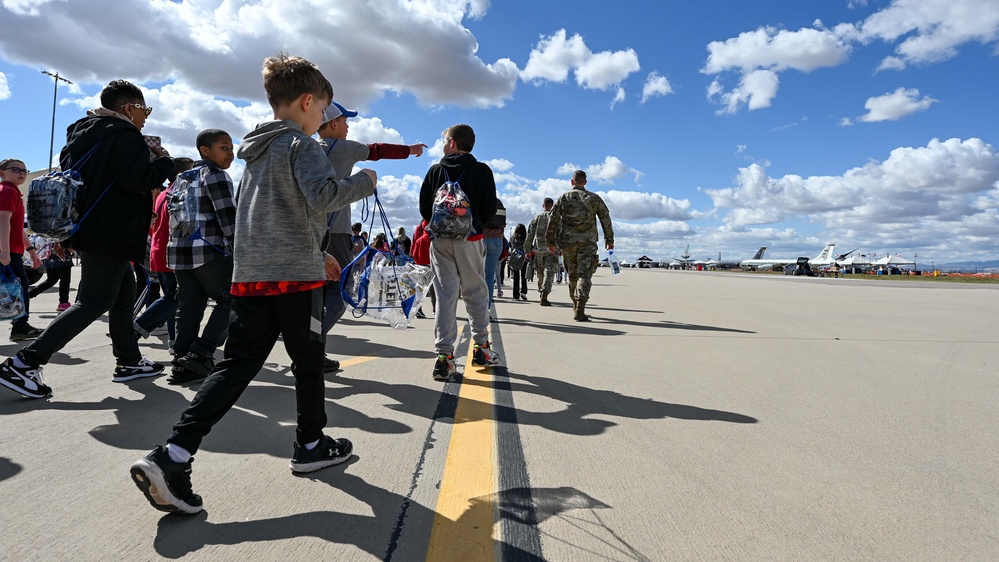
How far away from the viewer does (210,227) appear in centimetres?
357

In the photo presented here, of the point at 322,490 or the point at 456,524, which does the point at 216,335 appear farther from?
the point at 456,524

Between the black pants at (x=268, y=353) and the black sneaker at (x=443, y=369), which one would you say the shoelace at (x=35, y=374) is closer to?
the black pants at (x=268, y=353)

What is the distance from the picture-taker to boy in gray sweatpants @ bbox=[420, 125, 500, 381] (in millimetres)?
4324

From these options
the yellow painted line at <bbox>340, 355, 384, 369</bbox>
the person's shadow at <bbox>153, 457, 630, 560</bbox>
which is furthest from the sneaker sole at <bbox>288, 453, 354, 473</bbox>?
the yellow painted line at <bbox>340, 355, 384, 369</bbox>

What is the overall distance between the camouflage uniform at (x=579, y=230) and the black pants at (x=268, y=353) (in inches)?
241

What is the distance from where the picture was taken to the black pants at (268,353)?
6.85 ft

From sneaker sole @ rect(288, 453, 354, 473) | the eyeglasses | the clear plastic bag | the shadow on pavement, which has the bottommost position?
the shadow on pavement

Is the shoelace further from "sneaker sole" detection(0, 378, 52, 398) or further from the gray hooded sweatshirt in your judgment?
the gray hooded sweatshirt

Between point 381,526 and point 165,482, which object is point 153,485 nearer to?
point 165,482

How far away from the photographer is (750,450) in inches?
102

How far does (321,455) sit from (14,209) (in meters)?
4.28

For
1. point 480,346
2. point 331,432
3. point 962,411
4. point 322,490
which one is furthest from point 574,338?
point 322,490

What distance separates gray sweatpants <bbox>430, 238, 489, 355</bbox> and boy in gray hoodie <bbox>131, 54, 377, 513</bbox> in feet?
6.26

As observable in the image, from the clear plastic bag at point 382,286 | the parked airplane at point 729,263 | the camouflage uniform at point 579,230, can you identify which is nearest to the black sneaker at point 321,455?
the clear plastic bag at point 382,286
